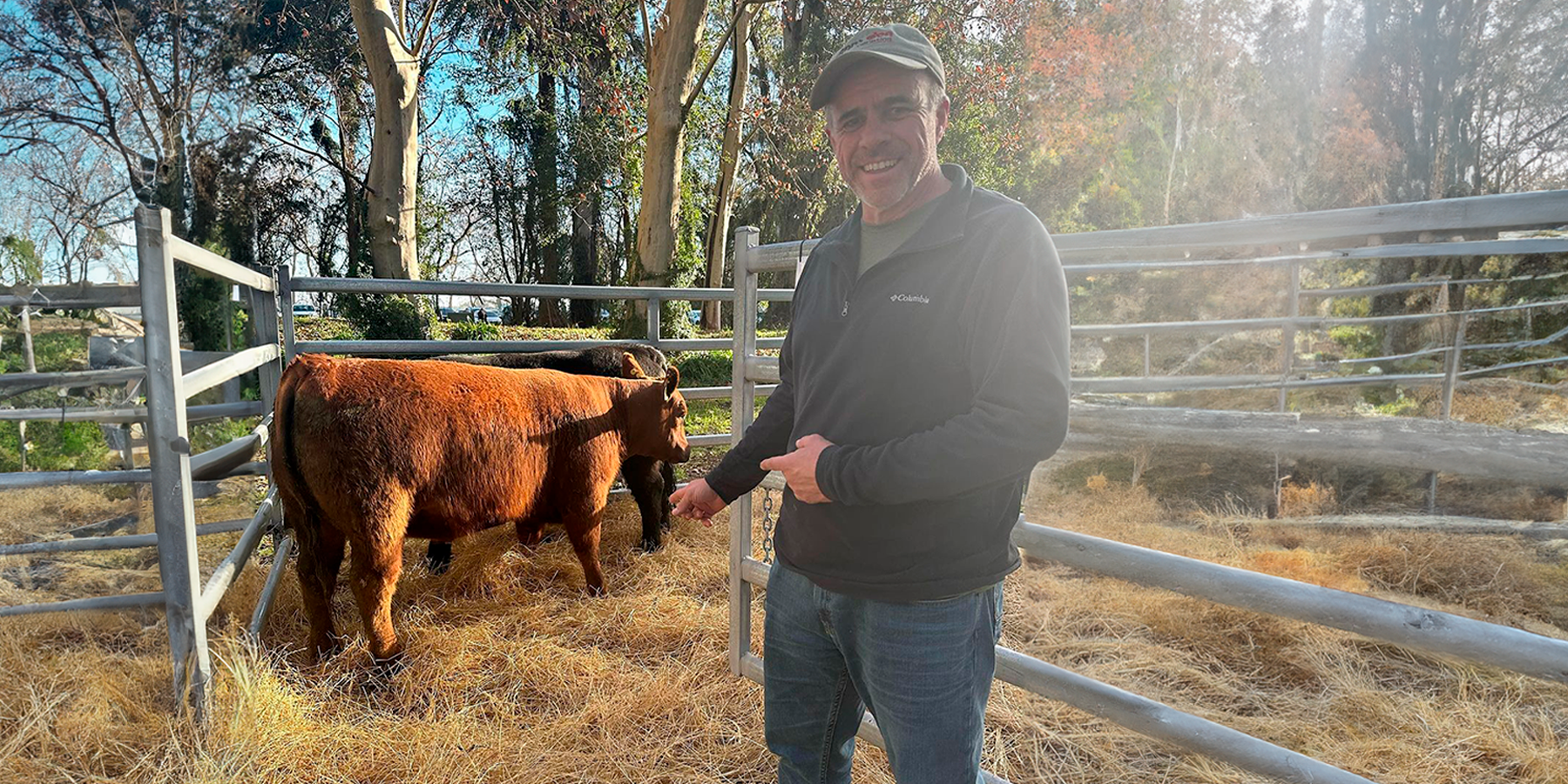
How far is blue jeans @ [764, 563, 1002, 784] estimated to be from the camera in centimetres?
136

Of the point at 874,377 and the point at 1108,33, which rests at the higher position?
the point at 1108,33

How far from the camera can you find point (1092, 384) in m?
5.82

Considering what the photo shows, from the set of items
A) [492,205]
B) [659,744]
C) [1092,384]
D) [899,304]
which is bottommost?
[659,744]

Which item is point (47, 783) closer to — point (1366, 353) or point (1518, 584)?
point (1518, 584)

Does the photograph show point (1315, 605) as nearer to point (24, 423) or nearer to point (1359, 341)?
point (24, 423)

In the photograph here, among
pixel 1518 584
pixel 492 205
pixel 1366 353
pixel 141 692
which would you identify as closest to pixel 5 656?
pixel 141 692

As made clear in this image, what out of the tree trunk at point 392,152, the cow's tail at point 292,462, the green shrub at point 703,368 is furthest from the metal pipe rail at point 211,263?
the tree trunk at point 392,152

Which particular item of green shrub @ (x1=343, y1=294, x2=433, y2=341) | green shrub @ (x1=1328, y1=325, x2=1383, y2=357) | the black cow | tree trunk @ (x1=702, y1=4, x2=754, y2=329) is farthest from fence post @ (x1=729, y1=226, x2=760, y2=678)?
green shrub @ (x1=1328, y1=325, x2=1383, y2=357)

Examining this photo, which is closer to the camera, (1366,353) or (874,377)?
(874,377)

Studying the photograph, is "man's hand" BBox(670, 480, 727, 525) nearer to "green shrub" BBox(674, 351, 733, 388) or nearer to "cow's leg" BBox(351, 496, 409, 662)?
"cow's leg" BBox(351, 496, 409, 662)

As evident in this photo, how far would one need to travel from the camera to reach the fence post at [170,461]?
2.07 metres

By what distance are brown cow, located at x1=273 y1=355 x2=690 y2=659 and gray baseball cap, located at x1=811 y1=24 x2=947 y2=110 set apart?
7.27 feet

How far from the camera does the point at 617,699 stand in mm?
2791

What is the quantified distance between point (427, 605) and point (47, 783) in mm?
1541
